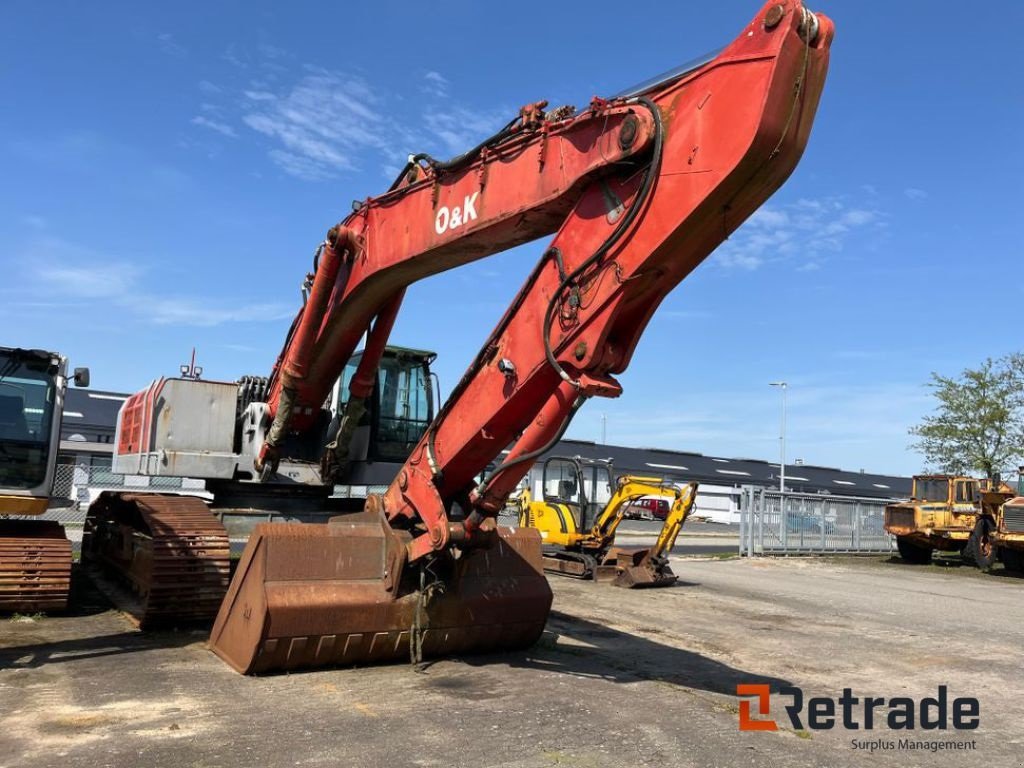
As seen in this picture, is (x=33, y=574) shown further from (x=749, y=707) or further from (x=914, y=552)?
(x=914, y=552)

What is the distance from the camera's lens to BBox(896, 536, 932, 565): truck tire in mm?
23406

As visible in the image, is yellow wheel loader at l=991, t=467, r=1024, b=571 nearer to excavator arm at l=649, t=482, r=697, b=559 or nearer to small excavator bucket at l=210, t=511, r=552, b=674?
excavator arm at l=649, t=482, r=697, b=559

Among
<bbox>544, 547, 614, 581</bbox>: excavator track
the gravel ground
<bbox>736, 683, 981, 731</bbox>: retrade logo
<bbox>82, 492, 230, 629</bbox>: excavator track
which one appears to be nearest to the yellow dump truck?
<bbox>544, 547, 614, 581</bbox>: excavator track

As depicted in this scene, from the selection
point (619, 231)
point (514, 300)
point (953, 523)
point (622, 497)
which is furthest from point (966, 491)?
point (619, 231)

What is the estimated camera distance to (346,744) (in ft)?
16.5

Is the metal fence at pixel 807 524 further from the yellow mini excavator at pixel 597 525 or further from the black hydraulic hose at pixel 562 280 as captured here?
the black hydraulic hose at pixel 562 280

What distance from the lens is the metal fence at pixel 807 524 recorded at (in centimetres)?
2359

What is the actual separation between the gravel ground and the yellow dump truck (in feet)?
42.3

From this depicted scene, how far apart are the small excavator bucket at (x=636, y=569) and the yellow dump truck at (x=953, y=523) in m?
10.7

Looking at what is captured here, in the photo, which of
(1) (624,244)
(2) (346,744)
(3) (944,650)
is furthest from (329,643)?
(3) (944,650)

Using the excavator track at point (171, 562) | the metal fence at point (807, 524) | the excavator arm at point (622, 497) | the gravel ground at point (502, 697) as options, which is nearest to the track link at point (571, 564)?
the excavator arm at point (622, 497)

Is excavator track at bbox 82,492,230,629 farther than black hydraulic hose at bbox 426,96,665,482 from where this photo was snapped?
Yes

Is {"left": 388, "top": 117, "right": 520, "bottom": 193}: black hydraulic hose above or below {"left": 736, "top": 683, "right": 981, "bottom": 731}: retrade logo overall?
above

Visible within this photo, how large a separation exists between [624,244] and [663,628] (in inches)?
247
